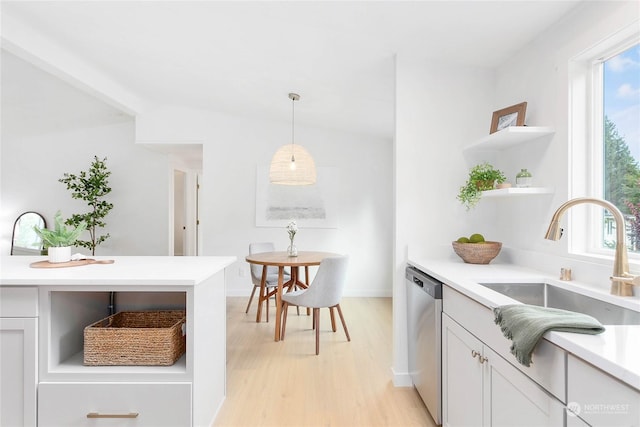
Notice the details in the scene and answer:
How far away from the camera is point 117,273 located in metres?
1.62

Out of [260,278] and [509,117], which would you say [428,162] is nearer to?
[509,117]

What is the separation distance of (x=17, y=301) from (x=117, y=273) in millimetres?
396

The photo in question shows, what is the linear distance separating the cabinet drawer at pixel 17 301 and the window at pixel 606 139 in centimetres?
255

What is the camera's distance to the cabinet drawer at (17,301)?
4.91ft

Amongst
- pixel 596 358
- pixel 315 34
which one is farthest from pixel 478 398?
pixel 315 34

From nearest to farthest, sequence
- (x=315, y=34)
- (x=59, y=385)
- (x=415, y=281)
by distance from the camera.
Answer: (x=59, y=385), (x=415, y=281), (x=315, y=34)

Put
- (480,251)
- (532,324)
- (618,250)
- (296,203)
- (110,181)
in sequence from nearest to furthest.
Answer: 1. (532,324)
2. (618,250)
3. (480,251)
4. (296,203)
5. (110,181)

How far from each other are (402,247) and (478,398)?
3.75ft

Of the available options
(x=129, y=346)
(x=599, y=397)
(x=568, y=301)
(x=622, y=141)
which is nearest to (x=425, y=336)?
(x=568, y=301)

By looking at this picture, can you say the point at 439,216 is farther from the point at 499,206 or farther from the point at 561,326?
the point at 561,326

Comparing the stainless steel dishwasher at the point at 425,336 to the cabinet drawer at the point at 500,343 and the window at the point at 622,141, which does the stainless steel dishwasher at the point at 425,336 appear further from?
the window at the point at 622,141

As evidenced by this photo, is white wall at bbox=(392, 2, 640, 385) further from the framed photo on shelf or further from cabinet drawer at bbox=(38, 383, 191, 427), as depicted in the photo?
cabinet drawer at bbox=(38, 383, 191, 427)

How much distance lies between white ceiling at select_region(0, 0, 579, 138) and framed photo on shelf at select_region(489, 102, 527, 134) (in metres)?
0.40

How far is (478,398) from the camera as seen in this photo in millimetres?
1401
